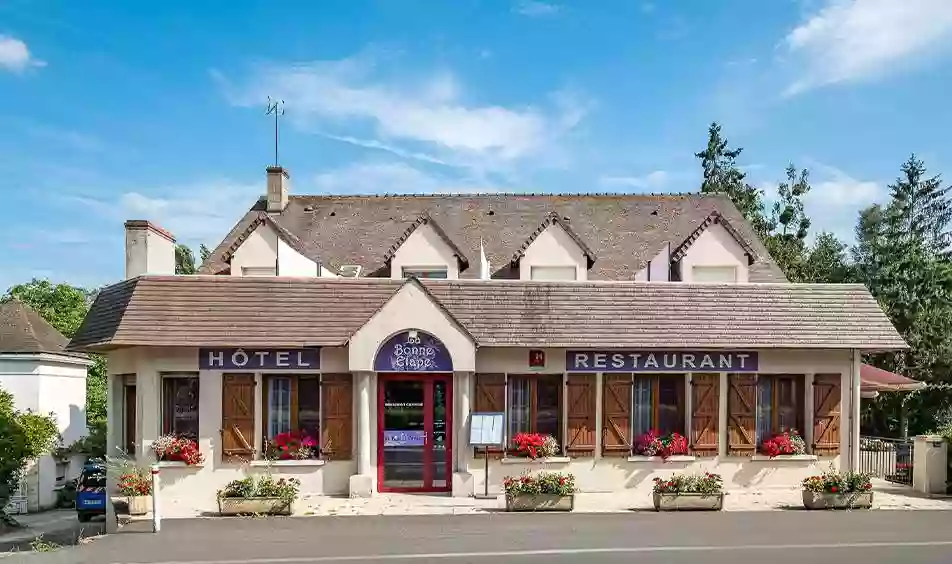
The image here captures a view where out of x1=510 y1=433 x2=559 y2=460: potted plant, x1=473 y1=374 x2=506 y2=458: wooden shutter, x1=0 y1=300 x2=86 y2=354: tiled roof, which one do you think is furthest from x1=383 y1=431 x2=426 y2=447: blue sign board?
x1=0 y1=300 x2=86 y2=354: tiled roof

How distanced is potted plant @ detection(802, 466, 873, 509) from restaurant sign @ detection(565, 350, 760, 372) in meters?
2.85

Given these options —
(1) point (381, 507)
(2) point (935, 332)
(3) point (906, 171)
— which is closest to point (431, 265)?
(1) point (381, 507)

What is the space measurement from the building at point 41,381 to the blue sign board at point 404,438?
15.5 metres

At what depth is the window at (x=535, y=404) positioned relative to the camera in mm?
17406

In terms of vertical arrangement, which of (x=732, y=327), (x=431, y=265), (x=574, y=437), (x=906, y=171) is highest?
(x=906, y=171)

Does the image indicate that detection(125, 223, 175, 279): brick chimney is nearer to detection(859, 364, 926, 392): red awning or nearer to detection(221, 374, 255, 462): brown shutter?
detection(221, 374, 255, 462): brown shutter

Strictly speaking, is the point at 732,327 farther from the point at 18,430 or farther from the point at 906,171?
the point at 906,171

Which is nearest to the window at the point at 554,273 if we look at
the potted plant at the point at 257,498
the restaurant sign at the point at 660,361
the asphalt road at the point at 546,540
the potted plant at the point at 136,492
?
the restaurant sign at the point at 660,361

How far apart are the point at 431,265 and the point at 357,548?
30.1 feet

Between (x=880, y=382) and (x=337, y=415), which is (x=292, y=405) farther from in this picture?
(x=880, y=382)

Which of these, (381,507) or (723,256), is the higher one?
(723,256)

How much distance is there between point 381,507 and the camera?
15.5 m

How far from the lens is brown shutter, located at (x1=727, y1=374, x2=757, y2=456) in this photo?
1741cm

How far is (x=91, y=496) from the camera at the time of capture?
22.3 metres
